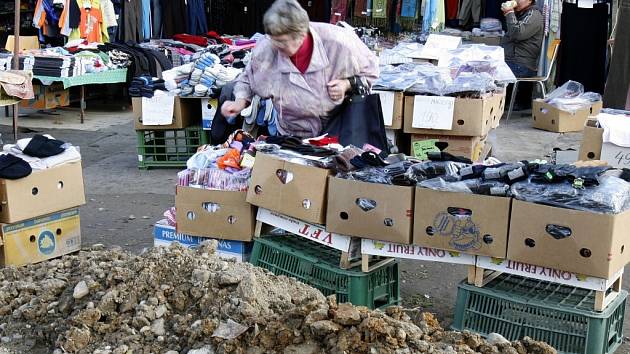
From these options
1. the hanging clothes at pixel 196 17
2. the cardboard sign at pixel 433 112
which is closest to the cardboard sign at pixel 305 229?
the cardboard sign at pixel 433 112

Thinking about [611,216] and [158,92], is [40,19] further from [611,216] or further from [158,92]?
[611,216]

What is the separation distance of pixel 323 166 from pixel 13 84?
17.9ft

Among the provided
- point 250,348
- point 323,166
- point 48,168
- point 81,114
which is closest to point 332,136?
point 323,166

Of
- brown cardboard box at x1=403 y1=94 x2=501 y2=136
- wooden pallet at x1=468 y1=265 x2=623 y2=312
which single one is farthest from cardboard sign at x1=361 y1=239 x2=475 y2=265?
brown cardboard box at x1=403 y1=94 x2=501 y2=136

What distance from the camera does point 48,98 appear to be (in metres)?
10.8

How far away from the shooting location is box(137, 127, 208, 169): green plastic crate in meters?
8.35

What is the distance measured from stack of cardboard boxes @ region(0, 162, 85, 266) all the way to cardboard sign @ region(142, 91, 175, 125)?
262 centimetres

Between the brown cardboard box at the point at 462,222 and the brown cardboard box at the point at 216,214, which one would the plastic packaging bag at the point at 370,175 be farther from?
the brown cardboard box at the point at 216,214

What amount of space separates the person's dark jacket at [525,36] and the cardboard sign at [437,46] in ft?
5.13

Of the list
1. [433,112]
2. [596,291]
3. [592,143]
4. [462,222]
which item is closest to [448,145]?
[433,112]

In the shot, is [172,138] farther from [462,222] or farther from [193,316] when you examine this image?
[193,316]

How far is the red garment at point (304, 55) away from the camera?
514 cm

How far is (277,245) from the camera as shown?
469cm

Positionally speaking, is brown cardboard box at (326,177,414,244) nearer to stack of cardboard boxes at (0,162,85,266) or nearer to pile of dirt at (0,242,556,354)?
pile of dirt at (0,242,556,354)
